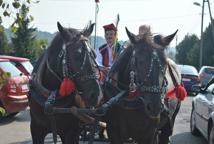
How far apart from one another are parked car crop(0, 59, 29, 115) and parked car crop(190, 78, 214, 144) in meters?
4.59

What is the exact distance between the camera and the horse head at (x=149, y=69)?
5570 millimetres

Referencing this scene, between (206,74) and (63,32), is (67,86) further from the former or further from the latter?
(206,74)

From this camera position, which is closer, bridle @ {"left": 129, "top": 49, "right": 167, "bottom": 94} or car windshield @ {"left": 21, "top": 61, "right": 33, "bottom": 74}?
bridle @ {"left": 129, "top": 49, "right": 167, "bottom": 94}

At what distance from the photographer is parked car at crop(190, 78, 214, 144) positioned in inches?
366

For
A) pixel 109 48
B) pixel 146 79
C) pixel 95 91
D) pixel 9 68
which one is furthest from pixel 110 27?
pixel 9 68

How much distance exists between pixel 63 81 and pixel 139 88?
0.90 metres

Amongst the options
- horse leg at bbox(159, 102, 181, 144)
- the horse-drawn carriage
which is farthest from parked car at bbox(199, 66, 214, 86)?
the horse-drawn carriage

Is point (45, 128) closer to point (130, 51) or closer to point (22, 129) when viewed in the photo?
point (130, 51)

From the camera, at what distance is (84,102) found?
5723mm

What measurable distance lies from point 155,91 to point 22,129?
23.4ft

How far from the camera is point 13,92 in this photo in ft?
43.2

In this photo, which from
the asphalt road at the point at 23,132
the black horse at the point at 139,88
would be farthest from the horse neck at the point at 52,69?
the asphalt road at the point at 23,132

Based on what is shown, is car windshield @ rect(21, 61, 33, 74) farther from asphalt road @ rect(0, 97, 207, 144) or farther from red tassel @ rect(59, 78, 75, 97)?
red tassel @ rect(59, 78, 75, 97)

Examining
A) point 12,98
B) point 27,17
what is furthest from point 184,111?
point 27,17
